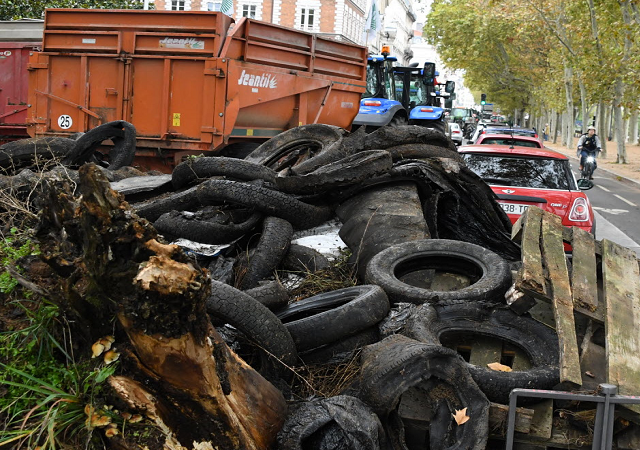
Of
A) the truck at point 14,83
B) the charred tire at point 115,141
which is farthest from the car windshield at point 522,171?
the truck at point 14,83

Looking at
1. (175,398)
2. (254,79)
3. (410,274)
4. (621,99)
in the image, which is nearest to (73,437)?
(175,398)

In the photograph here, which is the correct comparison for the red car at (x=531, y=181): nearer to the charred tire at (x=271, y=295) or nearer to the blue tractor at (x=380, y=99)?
the charred tire at (x=271, y=295)

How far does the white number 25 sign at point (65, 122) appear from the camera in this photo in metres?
10.5

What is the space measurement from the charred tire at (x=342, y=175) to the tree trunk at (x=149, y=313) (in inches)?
126

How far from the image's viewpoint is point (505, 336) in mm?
4430

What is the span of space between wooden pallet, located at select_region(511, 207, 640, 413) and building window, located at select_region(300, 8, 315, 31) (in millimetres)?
53028

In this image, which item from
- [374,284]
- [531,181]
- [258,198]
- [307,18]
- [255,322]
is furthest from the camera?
[307,18]

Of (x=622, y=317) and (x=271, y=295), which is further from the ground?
(x=622, y=317)

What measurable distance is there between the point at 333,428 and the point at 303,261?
→ 8.65ft

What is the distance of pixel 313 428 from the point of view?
3227mm

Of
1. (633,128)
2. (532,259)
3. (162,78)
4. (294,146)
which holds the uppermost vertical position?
(633,128)

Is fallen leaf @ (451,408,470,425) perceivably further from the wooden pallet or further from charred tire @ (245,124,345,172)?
charred tire @ (245,124,345,172)

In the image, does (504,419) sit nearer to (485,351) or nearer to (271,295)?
(485,351)

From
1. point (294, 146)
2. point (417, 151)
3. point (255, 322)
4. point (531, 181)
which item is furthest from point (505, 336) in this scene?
point (531, 181)
